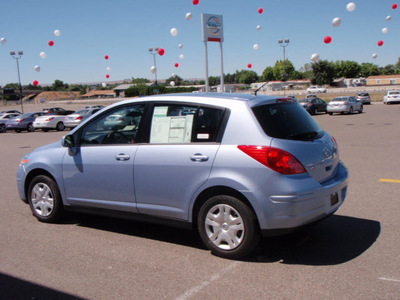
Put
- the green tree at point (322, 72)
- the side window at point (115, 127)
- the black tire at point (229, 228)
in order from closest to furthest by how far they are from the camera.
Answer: the black tire at point (229, 228) → the side window at point (115, 127) → the green tree at point (322, 72)

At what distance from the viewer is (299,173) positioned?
3891 mm

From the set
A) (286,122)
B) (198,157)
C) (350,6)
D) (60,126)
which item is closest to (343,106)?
(350,6)

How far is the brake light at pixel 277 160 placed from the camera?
3.84m

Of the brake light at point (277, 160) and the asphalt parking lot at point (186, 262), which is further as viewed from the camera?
the brake light at point (277, 160)

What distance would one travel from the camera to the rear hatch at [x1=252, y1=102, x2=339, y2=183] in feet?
13.0

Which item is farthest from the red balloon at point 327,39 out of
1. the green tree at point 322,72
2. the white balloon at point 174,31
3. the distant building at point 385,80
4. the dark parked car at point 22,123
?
the distant building at point 385,80

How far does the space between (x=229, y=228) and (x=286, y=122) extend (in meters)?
1.27

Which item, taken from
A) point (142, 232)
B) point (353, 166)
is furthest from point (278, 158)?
point (353, 166)

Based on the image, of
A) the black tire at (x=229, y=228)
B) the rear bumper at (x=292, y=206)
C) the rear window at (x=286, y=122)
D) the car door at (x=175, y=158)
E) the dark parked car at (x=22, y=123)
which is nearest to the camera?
the rear bumper at (x=292, y=206)

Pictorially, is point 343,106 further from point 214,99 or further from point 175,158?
point 175,158

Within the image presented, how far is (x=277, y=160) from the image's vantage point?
3.85 m

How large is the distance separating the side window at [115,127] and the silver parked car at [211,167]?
1 centimetres

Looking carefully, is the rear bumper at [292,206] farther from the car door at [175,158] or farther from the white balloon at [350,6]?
the white balloon at [350,6]

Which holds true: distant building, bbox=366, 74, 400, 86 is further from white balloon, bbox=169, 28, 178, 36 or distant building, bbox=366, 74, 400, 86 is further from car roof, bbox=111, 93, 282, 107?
car roof, bbox=111, 93, 282, 107
